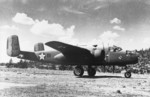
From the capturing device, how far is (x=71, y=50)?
20.2 m

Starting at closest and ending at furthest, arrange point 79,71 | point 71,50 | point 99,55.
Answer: point 99,55 < point 71,50 < point 79,71

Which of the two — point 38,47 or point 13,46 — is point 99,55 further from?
point 13,46

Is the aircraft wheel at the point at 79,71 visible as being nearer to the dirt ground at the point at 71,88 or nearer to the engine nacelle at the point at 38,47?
the dirt ground at the point at 71,88

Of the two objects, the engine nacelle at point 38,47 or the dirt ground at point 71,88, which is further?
the engine nacelle at point 38,47

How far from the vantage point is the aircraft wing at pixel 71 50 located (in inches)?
750

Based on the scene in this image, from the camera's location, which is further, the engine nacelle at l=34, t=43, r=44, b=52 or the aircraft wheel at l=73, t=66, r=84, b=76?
the engine nacelle at l=34, t=43, r=44, b=52

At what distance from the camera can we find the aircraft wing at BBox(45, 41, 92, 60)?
62.5 ft

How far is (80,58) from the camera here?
67.9ft

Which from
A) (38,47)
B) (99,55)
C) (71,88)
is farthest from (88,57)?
(71,88)

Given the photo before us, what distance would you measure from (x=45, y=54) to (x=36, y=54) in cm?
159

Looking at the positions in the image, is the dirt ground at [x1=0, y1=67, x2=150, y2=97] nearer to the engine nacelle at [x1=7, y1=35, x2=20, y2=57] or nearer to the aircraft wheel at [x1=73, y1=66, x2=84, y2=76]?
the aircraft wheel at [x1=73, y1=66, x2=84, y2=76]

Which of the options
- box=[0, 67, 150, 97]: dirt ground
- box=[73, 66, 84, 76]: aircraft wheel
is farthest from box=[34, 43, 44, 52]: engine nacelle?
box=[0, 67, 150, 97]: dirt ground

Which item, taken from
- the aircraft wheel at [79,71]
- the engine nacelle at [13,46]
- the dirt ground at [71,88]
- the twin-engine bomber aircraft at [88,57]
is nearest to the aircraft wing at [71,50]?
the twin-engine bomber aircraft at [88,57]

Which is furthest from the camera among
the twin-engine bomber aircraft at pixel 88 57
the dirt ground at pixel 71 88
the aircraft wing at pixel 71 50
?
the twin-engine bomber aircraft at pixel 88 57
